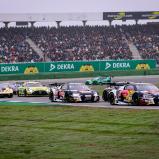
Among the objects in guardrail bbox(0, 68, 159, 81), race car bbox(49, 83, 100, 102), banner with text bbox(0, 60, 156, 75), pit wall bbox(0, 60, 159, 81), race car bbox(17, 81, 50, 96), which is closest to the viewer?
race car bbox(49, 83, 100, 102)

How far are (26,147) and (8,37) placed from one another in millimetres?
55203

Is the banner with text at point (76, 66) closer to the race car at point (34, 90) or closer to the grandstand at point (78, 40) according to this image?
the grandstand at point (78, 40)

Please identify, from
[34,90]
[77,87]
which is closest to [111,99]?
[77,87]

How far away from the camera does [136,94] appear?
27.2 m

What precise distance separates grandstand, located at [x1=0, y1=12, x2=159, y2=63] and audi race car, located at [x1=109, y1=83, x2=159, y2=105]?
36.7 m

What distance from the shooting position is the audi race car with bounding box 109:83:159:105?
26531 millimetres

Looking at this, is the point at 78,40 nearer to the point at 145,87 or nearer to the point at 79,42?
the point at 79,42

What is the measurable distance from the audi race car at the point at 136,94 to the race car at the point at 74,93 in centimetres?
146

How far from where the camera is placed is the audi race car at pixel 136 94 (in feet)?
87.0

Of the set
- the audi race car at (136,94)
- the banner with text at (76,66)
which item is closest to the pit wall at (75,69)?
the banner with text at (76,66)

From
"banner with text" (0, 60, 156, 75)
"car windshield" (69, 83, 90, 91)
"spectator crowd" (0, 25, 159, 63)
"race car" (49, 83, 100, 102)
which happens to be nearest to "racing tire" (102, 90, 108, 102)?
"race car" (49, 83, 100, 102)

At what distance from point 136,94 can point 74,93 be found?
4.06 m

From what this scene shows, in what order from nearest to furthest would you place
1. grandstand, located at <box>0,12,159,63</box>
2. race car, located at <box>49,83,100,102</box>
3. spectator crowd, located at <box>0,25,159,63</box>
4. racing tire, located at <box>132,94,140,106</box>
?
racing tire, located at <box>132,94,140,106</box> → race car, located at <box>49,83,100,102</box> → spectator crowd, located at <box>0,25,159,63</box> → grandstand, located at <box>0,12,159,63</box>

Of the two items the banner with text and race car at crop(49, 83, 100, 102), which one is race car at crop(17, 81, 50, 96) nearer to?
→ race car at crop(49, 83, 100, 102)
